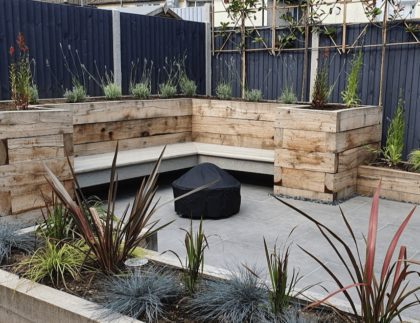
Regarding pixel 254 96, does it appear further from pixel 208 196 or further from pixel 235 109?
pixel 208 196

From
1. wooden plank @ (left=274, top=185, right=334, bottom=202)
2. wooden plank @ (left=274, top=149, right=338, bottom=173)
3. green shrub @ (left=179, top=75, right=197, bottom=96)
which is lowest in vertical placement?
wooden plank @ (left=274, top=185, right=334, bottom=202)

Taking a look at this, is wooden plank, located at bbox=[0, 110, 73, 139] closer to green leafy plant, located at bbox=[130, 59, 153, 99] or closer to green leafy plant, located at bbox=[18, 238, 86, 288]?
green leafy plant, located at bbox=[18, 238, 86, 288]

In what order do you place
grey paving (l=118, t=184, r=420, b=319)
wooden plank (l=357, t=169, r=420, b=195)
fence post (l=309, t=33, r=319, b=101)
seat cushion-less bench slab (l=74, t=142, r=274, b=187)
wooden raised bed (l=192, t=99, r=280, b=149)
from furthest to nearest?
fence post (l=309, t=33, r=319, b=101) < wooden raised bed (l=192, t=99, r=280, b=149) < wooden plank (l=357, t=169, r=420, b=195) < seat cushion-less bench slab (l=74, t=142, r=274, b=187) < grey paving (l=118, t=184, r=420, b=319)

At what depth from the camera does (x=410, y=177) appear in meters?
5.47

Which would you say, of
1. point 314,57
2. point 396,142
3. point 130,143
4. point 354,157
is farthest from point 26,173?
point 314,57

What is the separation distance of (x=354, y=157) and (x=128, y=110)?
2.65 meters

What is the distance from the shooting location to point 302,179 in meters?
5.61

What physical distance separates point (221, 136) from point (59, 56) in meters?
2.24

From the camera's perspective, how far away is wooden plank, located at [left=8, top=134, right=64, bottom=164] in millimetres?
4250

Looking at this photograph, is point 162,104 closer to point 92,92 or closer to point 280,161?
point 92,92

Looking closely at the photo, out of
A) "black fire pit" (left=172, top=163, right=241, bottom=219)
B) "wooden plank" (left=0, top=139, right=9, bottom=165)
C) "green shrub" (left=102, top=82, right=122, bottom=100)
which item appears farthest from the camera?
"green shrub" (left=102, top=82, right=122, bottom=100)

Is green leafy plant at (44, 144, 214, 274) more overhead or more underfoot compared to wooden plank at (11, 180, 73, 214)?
more overhead

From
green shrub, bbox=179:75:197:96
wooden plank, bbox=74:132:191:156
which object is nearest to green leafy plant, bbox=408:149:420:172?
wooden plank, bbox=74:132:191:156

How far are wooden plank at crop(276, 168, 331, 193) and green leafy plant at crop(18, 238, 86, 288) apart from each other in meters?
3.34
